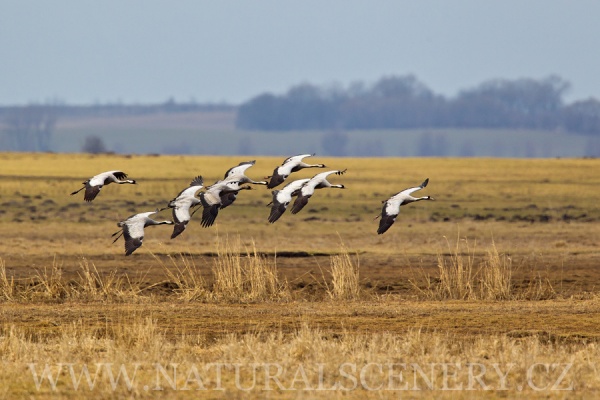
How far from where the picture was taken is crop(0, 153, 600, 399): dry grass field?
13.6 meters

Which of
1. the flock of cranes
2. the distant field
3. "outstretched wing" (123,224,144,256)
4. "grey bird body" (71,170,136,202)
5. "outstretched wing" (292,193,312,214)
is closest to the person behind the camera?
"outstretched wing" (123,224,144,256)

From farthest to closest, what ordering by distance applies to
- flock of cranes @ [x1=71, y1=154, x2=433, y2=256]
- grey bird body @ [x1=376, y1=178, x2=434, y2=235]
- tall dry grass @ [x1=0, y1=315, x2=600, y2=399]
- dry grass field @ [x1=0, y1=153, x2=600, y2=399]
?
grey bird body @ [x1=376, y1=178, x2=434, y2=235], flock of cranes @ [x1=71, y1=154, x2=433, y2=256], dry grass field @ [x1=0, y1=153, x2=600, y2=399], tall dry grass @ [x1=0, y1=315, x2=600, y2=399]

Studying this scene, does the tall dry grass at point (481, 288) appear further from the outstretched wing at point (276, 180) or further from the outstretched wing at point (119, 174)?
the outstretched wing at point (119, 174)

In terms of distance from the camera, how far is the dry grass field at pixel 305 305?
1359 cm

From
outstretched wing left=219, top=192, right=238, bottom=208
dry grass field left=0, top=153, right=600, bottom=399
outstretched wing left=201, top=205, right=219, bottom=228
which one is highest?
outstretched wing left=219, top=192, right=238, bottom=208

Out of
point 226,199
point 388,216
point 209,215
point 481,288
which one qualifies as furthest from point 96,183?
point 481,288

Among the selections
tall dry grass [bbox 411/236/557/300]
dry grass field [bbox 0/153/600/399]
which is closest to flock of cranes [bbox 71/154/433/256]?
dry grass field [bbox 0/153/600/399]

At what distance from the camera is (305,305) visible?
66.1 ft

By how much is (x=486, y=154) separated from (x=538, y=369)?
16337 cm

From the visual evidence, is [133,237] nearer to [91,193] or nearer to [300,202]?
[91,193]

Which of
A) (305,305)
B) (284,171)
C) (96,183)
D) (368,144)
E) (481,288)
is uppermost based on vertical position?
(284,171)

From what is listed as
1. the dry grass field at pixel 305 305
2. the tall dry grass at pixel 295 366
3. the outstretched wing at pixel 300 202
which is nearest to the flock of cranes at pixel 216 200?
the outstretched wing at pixel 300 202

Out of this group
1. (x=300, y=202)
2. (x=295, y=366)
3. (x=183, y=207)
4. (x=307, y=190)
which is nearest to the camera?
(x=295, y=366)

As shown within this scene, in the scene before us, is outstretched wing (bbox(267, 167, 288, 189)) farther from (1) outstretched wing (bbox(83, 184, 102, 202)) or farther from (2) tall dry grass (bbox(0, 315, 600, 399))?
(2) tall dry grass (bbox(0, 315, 600, 399))
